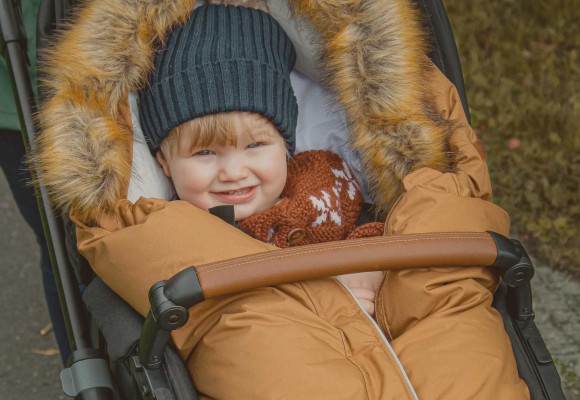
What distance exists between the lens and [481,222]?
76.7 inches

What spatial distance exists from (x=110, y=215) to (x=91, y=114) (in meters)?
0.28

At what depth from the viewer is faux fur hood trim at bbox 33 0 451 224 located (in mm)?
1987

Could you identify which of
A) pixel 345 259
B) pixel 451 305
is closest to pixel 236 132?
Result: pixel 345 259

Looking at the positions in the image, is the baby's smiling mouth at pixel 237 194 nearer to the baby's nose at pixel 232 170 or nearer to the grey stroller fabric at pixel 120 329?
the baby's nose at pixel 232 170

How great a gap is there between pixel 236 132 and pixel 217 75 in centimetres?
15

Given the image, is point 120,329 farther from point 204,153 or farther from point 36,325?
point 36,325

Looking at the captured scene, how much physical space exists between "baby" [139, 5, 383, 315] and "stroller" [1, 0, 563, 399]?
0.31 m

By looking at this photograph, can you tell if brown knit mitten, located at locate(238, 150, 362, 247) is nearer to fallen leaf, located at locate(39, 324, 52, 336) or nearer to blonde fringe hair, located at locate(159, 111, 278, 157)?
blonde fringe hair, located at locate(159, 111, 278, 157)

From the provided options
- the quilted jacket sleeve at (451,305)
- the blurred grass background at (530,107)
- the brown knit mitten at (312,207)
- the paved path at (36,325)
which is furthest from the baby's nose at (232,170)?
the blurred grass background at (530,107)

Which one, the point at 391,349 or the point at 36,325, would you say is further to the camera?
the point at 36,325

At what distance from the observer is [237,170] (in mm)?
2090

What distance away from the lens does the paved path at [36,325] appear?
292cm

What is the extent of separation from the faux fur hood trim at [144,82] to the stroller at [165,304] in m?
0.09

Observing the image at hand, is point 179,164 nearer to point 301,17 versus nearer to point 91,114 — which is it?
point 91,114
